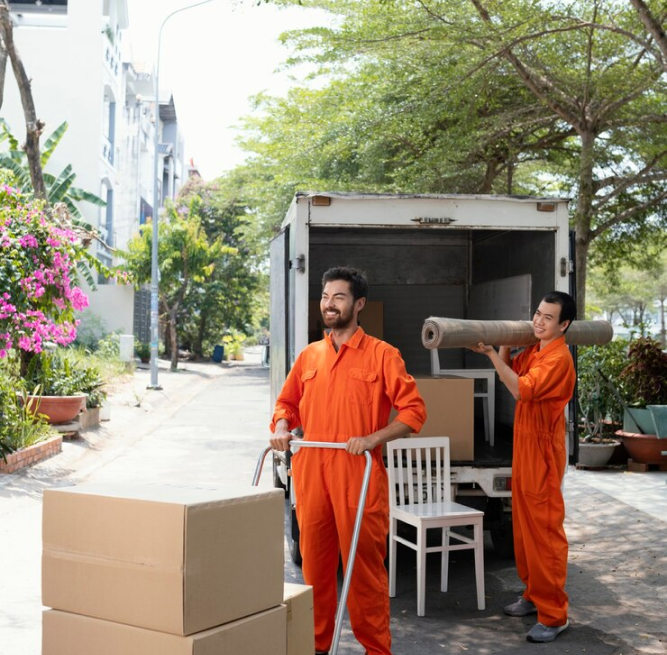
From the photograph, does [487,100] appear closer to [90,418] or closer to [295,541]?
[90,418]

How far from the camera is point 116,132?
34844 millimetres

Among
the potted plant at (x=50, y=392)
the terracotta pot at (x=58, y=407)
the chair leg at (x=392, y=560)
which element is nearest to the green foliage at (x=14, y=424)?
the potted plant at (x=50, y=392)

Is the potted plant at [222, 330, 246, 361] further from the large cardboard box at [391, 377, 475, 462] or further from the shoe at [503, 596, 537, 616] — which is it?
the shoe at [503, 596, 537, 616]

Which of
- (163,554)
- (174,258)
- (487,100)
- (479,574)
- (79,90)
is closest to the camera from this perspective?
(163,554)

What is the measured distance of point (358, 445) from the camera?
4.00 m

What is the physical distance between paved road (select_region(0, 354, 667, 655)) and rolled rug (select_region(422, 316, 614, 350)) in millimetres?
1472

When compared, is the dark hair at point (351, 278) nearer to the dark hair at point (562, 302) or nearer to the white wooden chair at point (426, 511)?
the dark hair at point (562, 302)

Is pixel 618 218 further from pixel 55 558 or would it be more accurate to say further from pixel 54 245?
pixel 55 558

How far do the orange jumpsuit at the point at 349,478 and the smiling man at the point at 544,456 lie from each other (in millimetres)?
963

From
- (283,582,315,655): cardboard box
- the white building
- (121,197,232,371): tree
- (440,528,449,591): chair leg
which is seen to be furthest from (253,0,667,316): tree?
the white building

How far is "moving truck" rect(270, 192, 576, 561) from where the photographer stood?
6.43 metres

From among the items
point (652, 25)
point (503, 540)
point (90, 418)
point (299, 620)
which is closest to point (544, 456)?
point (503, 540)

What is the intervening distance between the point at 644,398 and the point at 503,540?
4898mm

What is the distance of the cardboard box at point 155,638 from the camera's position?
2.72 metres
